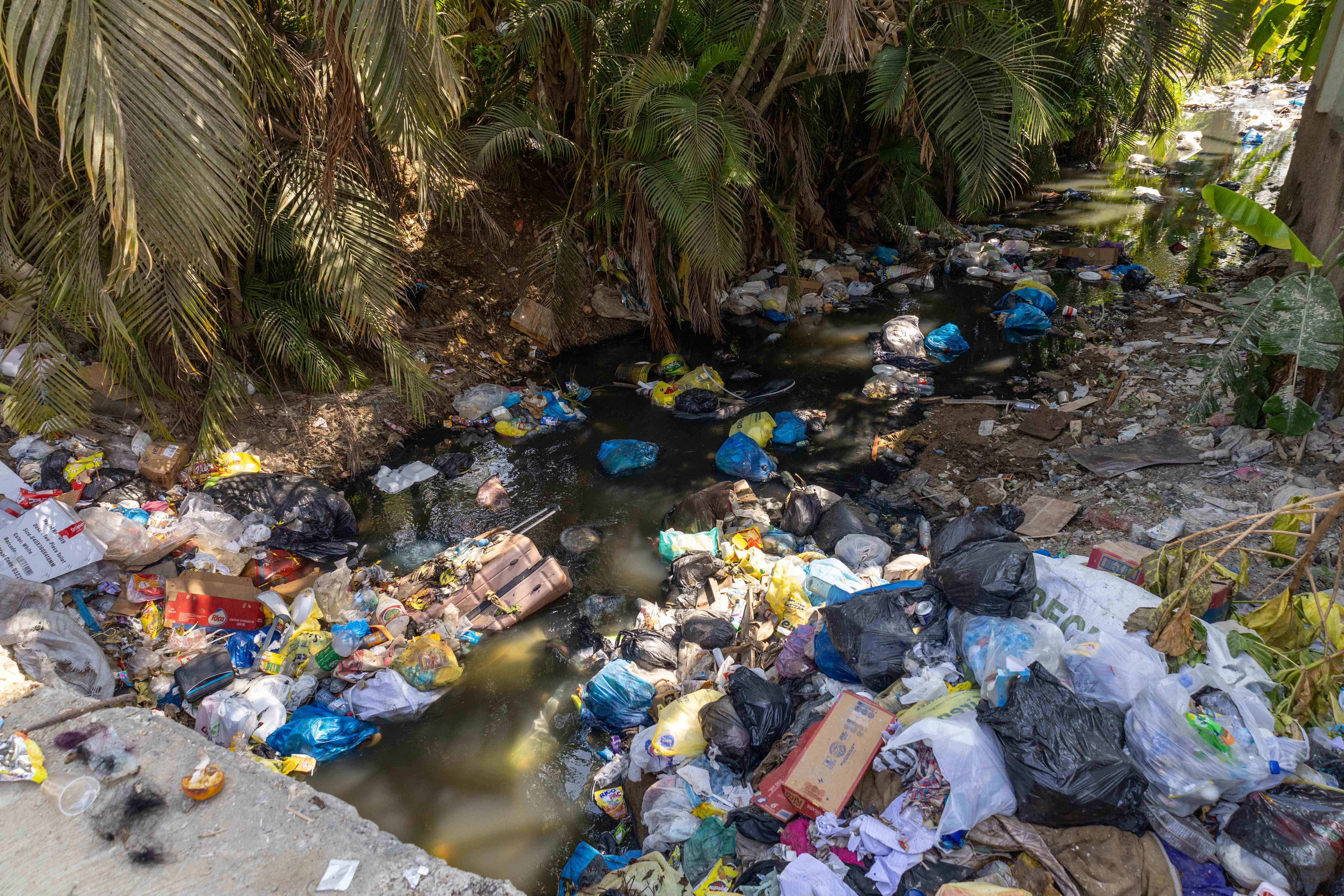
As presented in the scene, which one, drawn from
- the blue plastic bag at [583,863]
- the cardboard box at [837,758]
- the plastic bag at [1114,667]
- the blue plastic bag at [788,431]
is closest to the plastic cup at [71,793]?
the blue plastic bag at [583,863]

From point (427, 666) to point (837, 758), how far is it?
6.68 ft

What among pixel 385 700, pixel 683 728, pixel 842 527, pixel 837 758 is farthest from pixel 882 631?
pixel 385 700

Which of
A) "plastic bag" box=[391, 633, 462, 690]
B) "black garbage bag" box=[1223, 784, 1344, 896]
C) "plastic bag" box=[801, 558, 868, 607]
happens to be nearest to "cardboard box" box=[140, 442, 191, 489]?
"plastic bag" box=[391, 633, 462, 690]

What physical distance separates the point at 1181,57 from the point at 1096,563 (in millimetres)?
4856

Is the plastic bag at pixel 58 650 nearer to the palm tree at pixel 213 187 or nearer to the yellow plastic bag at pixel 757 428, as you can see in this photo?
the palm tree at pixel 213 187

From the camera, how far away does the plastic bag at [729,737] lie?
8.75 ft

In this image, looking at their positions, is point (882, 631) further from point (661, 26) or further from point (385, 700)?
point (661, 26)

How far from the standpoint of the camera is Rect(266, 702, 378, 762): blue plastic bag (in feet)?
10.5

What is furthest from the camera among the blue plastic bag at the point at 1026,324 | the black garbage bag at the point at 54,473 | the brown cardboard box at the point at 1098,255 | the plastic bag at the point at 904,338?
the brown cardboard box at the point at 1098,255

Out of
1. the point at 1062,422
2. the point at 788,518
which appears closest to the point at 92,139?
the point at 788,518

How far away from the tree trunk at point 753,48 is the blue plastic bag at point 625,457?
2.68m

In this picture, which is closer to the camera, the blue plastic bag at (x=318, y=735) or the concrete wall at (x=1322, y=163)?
the blue plastic bag at (x=318, y=735)

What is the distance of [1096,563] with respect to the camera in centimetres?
285

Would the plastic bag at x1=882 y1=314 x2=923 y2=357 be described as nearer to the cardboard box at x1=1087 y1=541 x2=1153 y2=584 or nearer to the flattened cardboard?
the flattened cardboard
